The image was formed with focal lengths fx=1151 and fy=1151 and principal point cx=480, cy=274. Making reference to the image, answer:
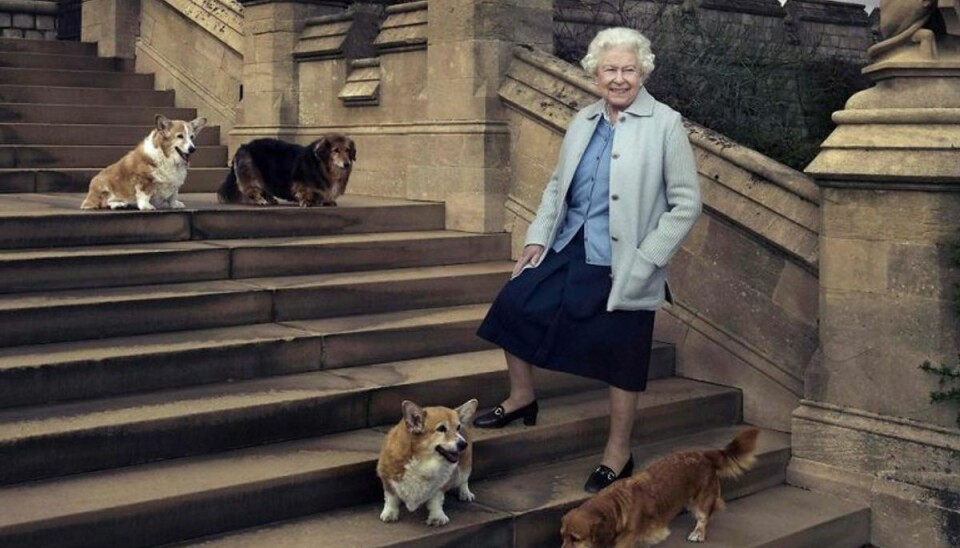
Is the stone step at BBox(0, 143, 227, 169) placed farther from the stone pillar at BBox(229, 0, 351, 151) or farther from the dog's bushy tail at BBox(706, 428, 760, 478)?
the dog's bushy tail at BBox(706, 428, 760, 478)

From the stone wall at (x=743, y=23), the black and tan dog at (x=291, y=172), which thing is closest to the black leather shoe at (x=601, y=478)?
the black and tan dog at (x=291, y=172)

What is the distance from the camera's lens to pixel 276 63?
1078cm

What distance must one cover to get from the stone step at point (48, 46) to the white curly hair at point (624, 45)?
9.34 m

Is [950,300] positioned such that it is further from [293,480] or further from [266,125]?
[266,125]

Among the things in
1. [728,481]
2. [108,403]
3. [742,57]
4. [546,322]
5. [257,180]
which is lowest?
[728,481]

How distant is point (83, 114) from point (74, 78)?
109 cm

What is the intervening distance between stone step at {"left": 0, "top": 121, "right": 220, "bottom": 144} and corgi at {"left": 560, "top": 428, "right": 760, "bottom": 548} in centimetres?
683

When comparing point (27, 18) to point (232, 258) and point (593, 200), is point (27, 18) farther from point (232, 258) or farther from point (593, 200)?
point (593, 200)

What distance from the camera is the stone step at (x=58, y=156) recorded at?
32.1ft

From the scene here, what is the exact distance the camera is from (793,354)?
683cm

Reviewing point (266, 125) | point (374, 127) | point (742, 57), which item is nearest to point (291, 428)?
point (374, 127)

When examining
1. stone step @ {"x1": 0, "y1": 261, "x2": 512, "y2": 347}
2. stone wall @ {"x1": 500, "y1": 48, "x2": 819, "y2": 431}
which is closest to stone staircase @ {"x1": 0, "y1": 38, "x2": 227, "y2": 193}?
stone step @ {"x1": 0, "y1": 261, "x2": 512, "y2": 347}

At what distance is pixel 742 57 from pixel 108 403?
7067mm

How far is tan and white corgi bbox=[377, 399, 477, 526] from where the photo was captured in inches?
189
